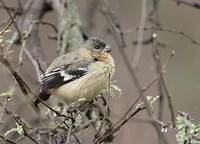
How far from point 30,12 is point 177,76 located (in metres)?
2.02

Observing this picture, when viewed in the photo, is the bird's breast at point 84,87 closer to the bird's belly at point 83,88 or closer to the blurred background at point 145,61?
the bird's belly at point 83,88

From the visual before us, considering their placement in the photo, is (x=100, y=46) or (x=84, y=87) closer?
(x=84, y=87)

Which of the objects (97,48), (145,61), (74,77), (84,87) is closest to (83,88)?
(84,87)

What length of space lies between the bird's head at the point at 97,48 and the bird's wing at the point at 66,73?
144 millimetres

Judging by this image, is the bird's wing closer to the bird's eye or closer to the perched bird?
the perched bird

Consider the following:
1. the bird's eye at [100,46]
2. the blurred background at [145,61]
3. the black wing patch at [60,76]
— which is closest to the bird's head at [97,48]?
the bird's eye at [100,46]

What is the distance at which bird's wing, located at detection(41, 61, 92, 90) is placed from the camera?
17.1 ft

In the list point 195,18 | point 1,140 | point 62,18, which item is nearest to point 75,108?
point 1,140

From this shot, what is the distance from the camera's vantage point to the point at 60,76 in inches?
209

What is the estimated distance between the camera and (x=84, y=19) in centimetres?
693

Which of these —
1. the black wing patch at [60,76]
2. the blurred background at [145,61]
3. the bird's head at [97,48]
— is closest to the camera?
the black wing patch at [60,76]

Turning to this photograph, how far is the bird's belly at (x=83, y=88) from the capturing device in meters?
5.15

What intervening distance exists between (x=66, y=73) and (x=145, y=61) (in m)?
3.12

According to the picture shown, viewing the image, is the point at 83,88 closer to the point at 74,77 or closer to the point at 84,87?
the point at 84,87
